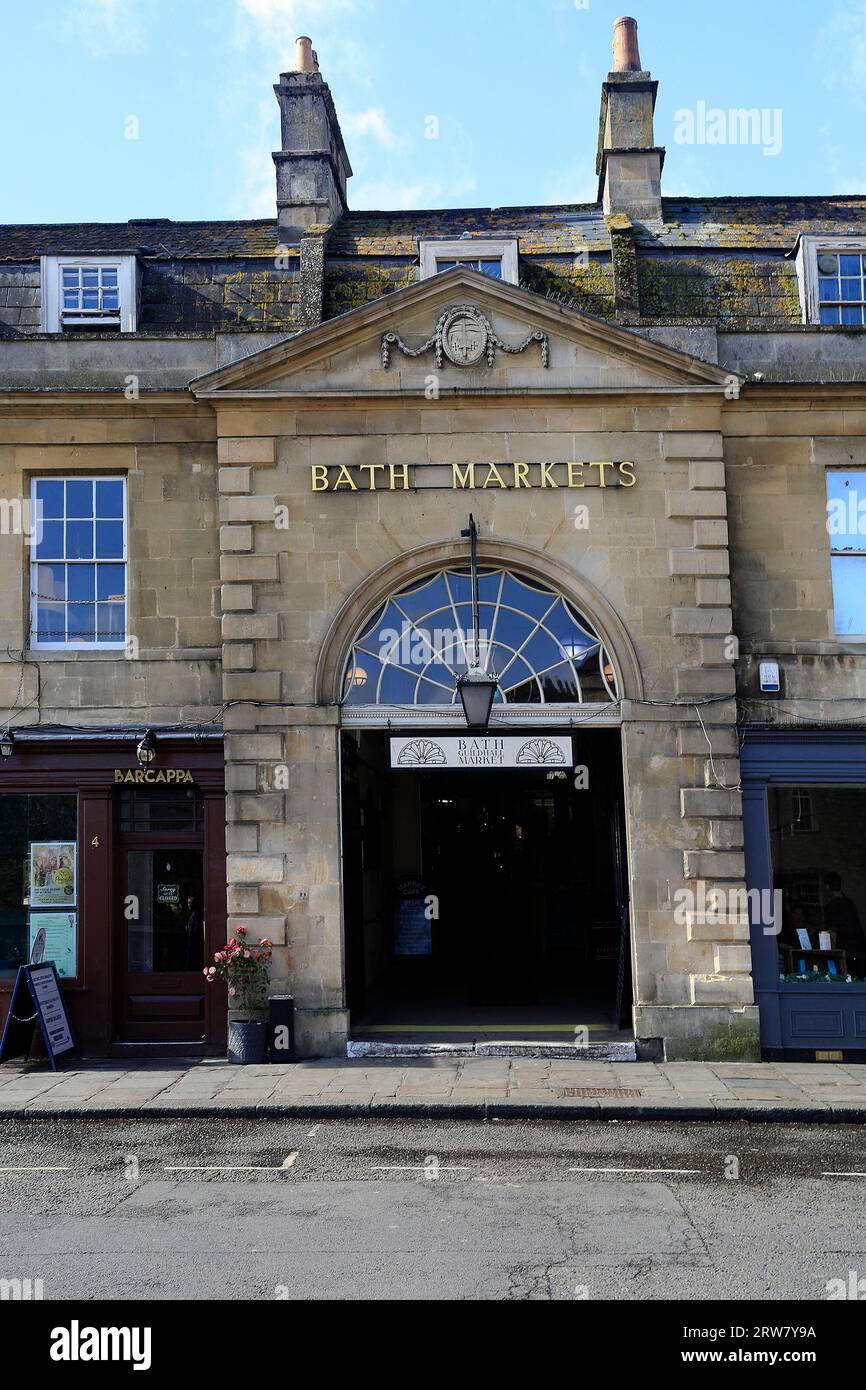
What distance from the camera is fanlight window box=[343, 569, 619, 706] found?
1404cm

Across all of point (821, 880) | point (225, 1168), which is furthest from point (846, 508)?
point (225, 1168)

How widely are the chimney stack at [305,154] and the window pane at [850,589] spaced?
859 cm

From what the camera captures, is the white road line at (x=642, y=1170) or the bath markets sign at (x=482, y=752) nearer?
the white road line at (x=642, y=1170)

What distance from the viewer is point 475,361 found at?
14.1m

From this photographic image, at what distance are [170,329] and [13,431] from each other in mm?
2454

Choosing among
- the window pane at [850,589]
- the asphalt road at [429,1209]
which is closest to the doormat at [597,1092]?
the asphalt road at [429,1209]

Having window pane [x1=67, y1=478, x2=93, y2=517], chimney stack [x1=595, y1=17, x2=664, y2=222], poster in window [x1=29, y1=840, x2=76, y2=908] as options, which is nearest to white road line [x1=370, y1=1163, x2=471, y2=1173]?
poster in window [x1=29, y1=840, x2=76, y2=908]

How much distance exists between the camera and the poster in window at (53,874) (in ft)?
46.1

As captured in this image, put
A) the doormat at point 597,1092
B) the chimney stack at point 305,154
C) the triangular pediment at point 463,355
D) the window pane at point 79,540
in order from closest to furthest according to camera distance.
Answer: the doormat at point 597,1092 < the triangular pediment at point 463,355 < the window pane at point 79,540 < the chimney stack at point 305,154

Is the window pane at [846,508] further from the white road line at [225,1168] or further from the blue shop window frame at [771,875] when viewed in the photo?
the white road line at [225,1168]

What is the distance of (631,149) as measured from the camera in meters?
17.2

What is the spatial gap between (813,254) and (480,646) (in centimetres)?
661

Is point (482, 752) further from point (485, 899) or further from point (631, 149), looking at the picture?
point (485, 899)

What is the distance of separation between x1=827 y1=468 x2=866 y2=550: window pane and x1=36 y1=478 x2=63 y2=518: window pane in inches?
363
